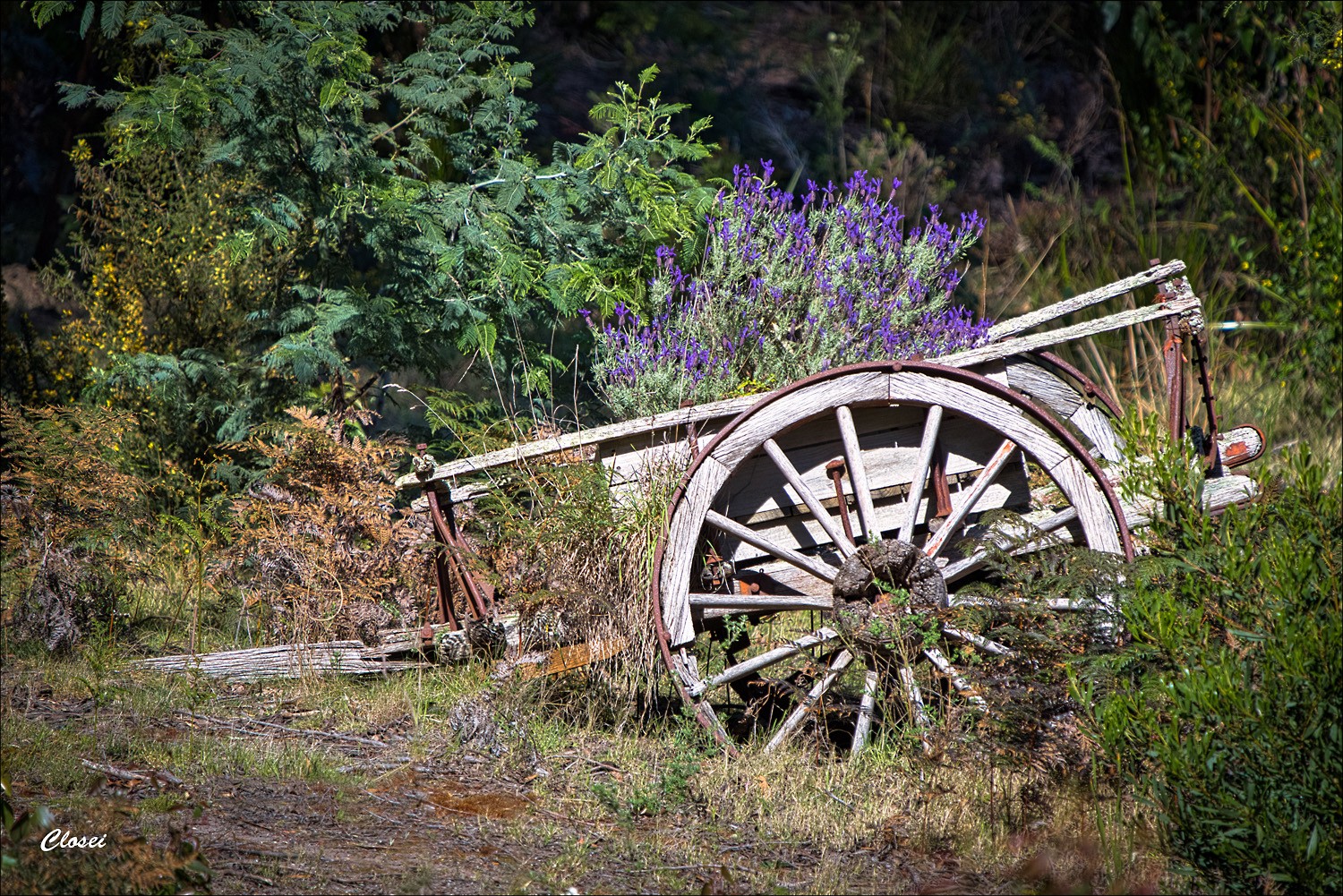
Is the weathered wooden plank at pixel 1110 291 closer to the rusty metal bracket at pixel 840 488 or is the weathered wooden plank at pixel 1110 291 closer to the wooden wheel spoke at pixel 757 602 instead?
the rusty metal bracket at pixel 840 488

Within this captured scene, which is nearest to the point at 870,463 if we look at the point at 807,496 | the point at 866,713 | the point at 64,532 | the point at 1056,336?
the point at 807,496

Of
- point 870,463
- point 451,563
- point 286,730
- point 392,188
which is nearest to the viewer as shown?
point 870,463

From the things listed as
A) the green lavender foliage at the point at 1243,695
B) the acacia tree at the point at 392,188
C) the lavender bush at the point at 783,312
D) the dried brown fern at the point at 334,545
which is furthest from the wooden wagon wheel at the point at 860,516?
the acacia tree at the point at 392,188

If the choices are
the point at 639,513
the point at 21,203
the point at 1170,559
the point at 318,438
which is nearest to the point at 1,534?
the point at 318,438

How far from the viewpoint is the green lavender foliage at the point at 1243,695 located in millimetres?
2508

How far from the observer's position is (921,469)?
347cm

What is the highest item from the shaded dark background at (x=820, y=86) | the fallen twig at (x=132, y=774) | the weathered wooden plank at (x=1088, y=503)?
the shaded dark background at (x=820, y=86)

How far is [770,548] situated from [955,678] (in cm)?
71

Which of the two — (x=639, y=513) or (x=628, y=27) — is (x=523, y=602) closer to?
(x=639, y=513)

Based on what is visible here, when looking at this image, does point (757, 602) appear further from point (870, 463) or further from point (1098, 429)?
point (1098, 429)

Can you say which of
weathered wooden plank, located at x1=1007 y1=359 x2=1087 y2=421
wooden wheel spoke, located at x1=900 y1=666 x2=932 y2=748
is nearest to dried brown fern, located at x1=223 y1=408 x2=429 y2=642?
wooden wheel spoke, located at x1=900 y1=666 x2=932 y2=748

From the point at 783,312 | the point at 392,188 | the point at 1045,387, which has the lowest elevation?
the point at 1045,387

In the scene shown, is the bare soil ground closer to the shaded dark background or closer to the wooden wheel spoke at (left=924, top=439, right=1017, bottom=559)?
the wooden wheel spoke at (left=924, top=439, right=1017, bottom=559)

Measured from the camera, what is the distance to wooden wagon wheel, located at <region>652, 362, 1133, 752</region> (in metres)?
3.38
